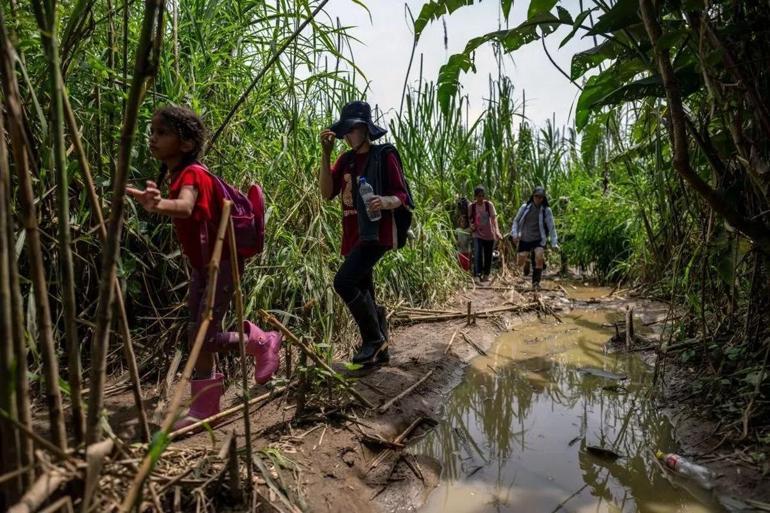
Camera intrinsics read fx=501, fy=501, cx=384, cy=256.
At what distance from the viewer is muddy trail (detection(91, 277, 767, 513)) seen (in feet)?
5.52

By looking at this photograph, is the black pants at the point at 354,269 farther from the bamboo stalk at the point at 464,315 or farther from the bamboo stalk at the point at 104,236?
the bamboo stalk at the point at 104,236

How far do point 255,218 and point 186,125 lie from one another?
43 cm

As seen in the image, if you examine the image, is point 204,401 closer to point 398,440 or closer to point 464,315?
point 398,440

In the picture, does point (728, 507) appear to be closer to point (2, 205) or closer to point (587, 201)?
point (2, 205)

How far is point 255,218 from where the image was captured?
79.7 inches

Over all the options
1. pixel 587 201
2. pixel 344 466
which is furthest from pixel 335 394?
pixel 587 201

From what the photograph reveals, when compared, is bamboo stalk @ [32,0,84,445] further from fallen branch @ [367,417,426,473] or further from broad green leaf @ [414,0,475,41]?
broad green leaf @ [414,0,475,41]

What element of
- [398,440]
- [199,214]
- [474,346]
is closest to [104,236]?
[199,214]

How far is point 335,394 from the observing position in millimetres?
2203

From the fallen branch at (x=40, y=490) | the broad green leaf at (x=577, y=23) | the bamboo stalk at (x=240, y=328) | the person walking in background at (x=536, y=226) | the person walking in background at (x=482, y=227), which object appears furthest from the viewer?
the person walking in background at (x=482, y=227)

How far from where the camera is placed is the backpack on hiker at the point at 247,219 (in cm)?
198

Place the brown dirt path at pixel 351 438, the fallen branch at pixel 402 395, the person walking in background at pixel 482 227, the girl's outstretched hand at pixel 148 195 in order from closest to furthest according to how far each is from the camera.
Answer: the girl's outstretched hand at pixel 148 195 → the brown dirt path at pixel 351 438 → the fallen branch at pixel 402 395 → the person walking in background at pixel 482 227

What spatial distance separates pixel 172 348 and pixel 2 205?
186cm

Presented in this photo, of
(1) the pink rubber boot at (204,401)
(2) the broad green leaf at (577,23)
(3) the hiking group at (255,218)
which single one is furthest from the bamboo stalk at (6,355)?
(2) the broad green leaf at (577,23)
